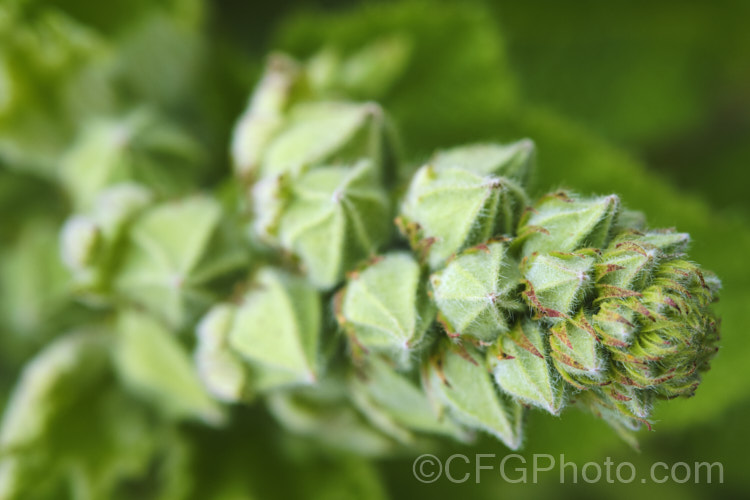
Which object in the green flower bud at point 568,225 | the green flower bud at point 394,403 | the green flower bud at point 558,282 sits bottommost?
the green flower bud at point 394,403

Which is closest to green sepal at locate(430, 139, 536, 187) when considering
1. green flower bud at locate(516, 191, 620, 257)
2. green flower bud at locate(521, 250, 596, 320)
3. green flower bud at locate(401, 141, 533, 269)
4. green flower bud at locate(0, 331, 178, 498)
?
green flower bud at locate(401, 141, 533, 269)

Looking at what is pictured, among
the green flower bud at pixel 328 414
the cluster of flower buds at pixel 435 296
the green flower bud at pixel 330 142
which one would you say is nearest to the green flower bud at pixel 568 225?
the cluster of flower buds at pixel 435 296

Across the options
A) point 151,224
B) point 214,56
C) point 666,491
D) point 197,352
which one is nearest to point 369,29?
point 214,56

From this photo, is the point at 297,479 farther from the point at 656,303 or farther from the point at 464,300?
the point at 656,303

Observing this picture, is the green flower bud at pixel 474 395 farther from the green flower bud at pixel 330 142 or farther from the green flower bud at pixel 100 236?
the green flower bud at pixel 100 236

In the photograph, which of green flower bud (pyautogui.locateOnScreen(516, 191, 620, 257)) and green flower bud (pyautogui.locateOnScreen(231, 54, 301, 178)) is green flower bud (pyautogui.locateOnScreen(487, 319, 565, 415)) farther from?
green flower bud (pyautogui.locateOnScreen(231, 54, 301, 178))

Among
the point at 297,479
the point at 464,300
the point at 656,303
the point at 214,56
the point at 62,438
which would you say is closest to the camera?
the point at 656,303
